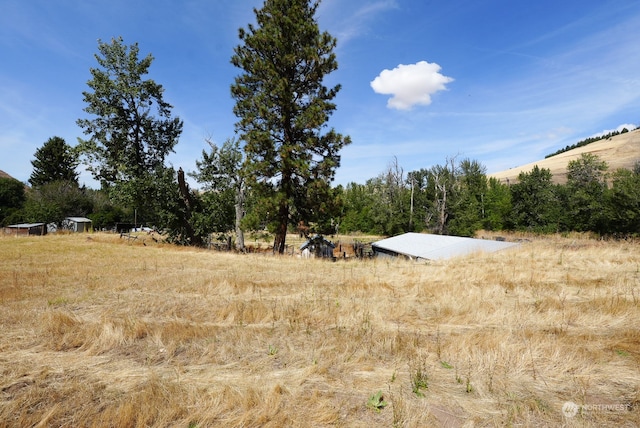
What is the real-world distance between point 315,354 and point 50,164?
244 ft

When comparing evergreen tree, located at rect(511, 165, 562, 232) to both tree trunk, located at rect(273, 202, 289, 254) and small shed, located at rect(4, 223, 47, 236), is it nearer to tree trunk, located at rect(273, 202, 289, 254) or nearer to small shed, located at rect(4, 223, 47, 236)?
tree trunk, located at rect(273, 202, 289, 254)

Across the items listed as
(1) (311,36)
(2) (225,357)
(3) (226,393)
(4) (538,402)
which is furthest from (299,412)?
(1) (311,36)

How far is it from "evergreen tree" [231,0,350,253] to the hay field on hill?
1126 centimetres

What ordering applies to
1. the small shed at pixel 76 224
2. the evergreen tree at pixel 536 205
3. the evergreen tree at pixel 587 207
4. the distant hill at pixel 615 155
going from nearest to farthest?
the evergreen tree at pixel 587 207 → the evergreen tree at pixel 536 205 → the small shed at pixel 76 224 → the distant hill at pixel 615 155

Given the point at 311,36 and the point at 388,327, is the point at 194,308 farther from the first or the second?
the point at 311,36

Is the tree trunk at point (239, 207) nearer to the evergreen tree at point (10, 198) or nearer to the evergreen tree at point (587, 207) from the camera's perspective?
the evergreen tree at point (10, 198)

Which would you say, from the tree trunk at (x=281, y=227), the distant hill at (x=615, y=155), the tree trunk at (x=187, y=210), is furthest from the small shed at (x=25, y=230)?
the distant hill at (x=615, y=155)

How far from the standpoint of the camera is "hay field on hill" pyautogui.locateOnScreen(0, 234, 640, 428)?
3336mm

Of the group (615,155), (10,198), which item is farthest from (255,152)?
(615,155)

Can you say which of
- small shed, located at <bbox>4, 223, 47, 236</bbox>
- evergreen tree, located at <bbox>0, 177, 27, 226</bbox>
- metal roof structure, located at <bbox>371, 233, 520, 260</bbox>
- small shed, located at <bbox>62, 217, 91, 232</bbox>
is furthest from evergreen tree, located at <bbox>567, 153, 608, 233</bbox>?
evergreen tree, located at <bbox>0, 177, 27, 226</bbox>

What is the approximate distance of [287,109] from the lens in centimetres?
2050

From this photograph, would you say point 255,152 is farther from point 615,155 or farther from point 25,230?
point 615,155

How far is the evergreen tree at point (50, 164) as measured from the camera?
5831 centimetres

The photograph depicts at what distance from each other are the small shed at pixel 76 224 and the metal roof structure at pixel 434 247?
42476 millimetres
